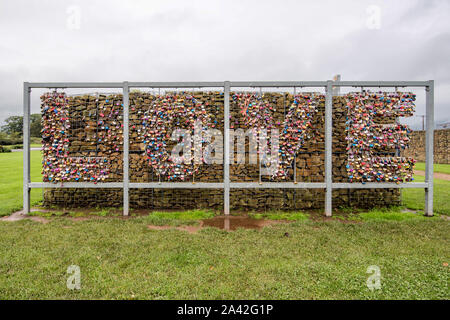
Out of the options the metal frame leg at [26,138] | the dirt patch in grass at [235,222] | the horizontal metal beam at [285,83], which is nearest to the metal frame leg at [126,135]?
the dirt patch in grass at [235,222]

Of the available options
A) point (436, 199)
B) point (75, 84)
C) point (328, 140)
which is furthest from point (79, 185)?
point (436, 199)

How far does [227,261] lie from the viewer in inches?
136

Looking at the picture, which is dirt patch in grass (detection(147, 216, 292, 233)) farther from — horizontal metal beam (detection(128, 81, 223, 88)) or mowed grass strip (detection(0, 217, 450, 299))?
horizontal metal beam (detection(128, 81, 223, 88))

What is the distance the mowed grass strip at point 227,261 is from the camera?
274 cm

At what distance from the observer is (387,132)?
6.16 meters

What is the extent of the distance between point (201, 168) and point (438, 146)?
22387 mm

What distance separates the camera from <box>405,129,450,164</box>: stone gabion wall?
1814cm

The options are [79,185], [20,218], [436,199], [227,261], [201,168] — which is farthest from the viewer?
[436,199]

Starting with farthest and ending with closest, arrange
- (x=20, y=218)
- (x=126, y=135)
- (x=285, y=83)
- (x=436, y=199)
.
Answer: (x=436, y=199)
(x=126, y=135)
(x=285, y=83)
(x=20, y=218)

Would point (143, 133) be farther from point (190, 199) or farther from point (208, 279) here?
point (208, 279)

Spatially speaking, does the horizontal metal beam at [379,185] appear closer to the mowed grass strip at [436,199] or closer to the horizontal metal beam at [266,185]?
the horizontal metal beam at [266,185]

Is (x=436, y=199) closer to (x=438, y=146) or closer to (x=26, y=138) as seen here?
(x=26, y=138)
